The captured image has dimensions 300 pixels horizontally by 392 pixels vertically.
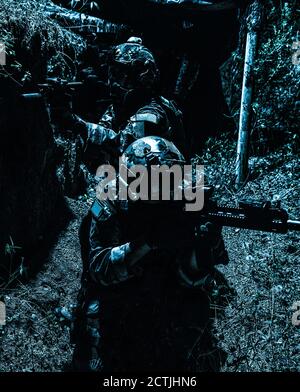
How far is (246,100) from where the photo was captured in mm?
5734

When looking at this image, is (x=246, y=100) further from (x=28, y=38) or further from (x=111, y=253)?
(x=111, y=253)

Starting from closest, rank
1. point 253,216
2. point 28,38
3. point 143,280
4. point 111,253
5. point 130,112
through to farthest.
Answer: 1. point 253,216
2. point 111,253
3. point 143,280
4. point 130,112
5. point 28,38

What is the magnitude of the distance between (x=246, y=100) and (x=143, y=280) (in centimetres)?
345

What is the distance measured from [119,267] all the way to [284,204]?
3.12m

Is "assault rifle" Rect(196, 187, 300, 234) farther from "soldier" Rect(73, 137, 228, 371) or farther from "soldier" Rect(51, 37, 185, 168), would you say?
"soldier" Rect(51, 37, 185, 168)

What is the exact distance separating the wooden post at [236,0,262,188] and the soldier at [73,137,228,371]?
2822 millimetres

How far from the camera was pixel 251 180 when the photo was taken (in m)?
5.84

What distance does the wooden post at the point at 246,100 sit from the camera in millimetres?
5729

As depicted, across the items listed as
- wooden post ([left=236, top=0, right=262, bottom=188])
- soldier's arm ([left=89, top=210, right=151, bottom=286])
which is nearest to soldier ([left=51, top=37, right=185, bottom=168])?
soldier's arm ([left=89, top=210, right=151, bottom=286])

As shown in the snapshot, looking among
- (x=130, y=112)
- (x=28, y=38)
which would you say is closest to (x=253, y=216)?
(x=130, y=112)

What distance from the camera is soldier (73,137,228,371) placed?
9.17 feet

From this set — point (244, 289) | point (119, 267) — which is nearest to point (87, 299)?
point (119, 267)

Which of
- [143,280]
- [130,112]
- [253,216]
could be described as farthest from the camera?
[130,112]

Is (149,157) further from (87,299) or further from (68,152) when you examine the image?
(68,152)
